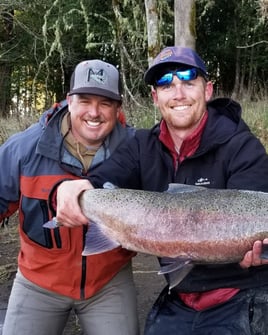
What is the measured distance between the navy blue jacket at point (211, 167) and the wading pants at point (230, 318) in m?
0.08

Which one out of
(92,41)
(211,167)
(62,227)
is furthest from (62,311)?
(92,41)

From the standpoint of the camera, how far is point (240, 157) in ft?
9.43

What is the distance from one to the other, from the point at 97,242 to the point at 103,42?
14.7 m

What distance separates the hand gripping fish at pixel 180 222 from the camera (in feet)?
8.55

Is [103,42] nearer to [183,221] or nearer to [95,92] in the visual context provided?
[95,92]

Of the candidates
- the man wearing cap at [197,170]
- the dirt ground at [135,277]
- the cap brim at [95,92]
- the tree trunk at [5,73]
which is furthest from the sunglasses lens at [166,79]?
the tree trunk at [5,73]

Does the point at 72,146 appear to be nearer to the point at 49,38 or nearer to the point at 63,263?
the point at 63,263

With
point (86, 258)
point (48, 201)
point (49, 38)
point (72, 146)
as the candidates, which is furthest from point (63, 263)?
point (49, 38)

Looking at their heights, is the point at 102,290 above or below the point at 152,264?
above

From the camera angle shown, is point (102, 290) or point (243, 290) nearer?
point (243, 290)

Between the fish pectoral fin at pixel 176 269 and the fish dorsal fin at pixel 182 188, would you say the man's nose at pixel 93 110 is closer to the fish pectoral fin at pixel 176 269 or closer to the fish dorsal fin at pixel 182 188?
the fish dorsal fin at pixel 182 188

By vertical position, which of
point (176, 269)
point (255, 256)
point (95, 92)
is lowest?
point (176, 269)

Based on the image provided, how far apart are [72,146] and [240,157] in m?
1.26

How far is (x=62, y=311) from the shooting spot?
3652mm
